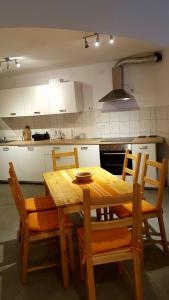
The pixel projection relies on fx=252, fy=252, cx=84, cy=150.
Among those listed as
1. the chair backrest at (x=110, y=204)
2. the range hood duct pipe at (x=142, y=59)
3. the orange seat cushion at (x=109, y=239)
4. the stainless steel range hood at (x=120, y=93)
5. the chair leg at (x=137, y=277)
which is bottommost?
the chair leg at (x=137, y=277)

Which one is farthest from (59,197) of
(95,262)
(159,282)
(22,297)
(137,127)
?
(137,127)

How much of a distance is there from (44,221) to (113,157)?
228cm

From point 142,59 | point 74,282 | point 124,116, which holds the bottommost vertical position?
point 74,282

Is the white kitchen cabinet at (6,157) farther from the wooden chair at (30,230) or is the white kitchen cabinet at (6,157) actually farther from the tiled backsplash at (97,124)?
the wooden chair at (30,230)

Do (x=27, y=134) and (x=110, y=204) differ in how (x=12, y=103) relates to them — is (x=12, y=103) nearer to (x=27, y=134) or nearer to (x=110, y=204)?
(x=27, y=134)

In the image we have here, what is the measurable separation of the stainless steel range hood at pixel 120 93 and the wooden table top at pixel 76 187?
1826 mm

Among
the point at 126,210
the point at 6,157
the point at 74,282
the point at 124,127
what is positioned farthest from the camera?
the point at 6,157

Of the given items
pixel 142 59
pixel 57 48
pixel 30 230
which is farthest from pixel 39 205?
pixel 142 59

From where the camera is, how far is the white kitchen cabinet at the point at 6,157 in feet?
16.4

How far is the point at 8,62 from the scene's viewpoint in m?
4.02

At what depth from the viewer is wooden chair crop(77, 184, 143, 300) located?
1.58m

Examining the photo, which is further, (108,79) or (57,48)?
(108,79)

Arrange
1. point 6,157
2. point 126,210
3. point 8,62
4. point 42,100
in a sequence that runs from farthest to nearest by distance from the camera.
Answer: point 6,157 → point 42,100 → point 8,62 → point 126,210

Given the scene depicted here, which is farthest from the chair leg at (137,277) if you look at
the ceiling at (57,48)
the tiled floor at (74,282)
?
the ceiling at (57,48)
